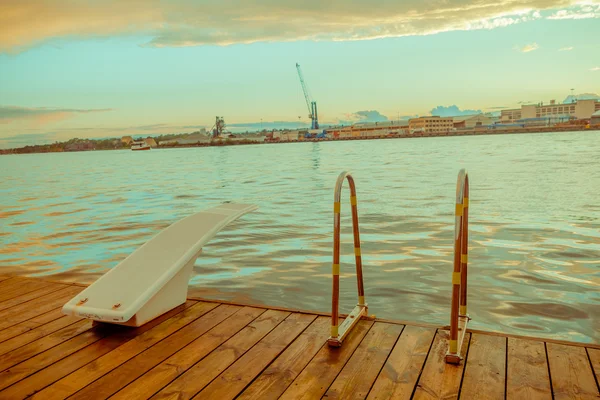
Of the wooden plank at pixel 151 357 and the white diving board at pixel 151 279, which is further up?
the white diving board at pixel 151 279

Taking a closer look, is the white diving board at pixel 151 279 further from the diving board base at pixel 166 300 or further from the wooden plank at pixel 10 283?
the wooden plank at pixel 10 283

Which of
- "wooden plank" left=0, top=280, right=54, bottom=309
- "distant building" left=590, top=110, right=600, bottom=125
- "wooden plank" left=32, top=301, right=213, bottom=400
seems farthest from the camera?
"distant building" left=590, top=110, right=600, bottom=125

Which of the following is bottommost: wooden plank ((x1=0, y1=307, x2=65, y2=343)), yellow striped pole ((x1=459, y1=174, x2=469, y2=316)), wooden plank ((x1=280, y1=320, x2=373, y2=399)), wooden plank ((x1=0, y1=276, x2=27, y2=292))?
wooden plank ((x1=280, y1=320, x2=373, y2=399))

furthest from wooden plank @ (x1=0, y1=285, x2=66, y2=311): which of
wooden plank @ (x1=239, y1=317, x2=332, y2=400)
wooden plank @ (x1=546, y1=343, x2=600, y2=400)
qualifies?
wooden plank @ (x1=546, y1=343, x2=600, y2=400)

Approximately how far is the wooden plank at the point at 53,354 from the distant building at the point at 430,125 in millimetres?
162263

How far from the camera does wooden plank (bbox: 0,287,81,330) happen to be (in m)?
4.29

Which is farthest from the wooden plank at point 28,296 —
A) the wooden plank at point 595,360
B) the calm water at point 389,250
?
the wooden plank at point 595,360

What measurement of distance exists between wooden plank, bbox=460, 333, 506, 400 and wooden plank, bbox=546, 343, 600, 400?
283 mm

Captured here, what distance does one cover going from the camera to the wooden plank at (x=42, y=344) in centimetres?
345

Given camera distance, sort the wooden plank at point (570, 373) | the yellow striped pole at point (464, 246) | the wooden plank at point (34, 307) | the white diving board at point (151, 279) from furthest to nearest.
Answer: the wooden plank at point (34, 307) < the white diving board at point (151, 279) < the yellow striped pole at point (464, 246) < the wooden plank at point (570, 373)

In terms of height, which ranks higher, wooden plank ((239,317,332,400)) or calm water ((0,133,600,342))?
wooden plank ((239,317,332,400))

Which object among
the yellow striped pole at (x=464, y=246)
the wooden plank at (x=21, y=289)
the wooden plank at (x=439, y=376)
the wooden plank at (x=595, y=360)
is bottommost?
the wooden plank at (x=595, y=360)

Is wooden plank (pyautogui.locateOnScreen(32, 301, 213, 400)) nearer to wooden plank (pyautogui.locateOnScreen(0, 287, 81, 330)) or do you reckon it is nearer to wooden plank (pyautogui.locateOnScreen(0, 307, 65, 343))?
wooden plank (pyautogui.locateOnScreen(0, 307, 65, 343))

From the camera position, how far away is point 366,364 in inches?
126
